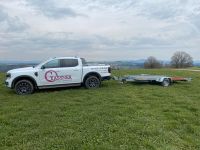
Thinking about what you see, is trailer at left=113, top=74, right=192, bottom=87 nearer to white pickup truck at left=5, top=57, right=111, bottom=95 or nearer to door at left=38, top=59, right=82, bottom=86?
white pickup truck at left=5, top=57, right=111, bottom=95

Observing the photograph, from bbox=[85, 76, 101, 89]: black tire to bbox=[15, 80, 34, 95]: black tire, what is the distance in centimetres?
255

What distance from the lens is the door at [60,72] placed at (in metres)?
14.5

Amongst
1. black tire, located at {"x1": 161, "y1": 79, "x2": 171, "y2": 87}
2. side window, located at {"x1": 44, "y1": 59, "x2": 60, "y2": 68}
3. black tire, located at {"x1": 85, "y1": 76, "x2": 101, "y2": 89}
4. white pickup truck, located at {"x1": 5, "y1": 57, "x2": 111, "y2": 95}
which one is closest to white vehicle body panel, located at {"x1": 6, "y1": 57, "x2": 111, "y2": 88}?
white pickup truck, located at {"x1": 5, "y1": 57, "x2": 111, "y2": 95}

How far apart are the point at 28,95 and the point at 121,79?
18.4ft

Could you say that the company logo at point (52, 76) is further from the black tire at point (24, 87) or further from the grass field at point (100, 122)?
the grass field at point (100, 122)

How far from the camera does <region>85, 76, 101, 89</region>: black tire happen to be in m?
15.4

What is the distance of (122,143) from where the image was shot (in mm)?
6672

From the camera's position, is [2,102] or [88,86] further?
[88,86]

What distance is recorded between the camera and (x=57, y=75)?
579 inches

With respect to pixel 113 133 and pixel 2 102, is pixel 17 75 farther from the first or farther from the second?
pixel 113 133

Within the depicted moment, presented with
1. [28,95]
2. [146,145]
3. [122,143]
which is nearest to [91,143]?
[122,143]

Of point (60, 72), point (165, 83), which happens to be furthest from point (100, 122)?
point (165, 83)

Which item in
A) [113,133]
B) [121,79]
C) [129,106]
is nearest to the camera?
[113,133]

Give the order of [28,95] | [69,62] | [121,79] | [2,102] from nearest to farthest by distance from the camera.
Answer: [2,102] → [28,95] → [69,62] → [121,79]
